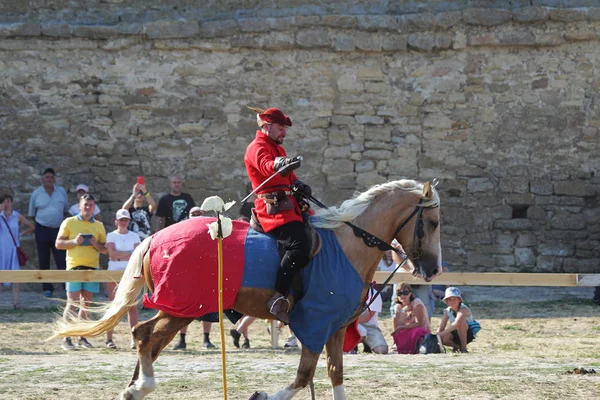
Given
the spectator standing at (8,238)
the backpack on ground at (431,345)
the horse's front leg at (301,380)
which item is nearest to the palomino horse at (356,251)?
the horse's front leg at (301,380)

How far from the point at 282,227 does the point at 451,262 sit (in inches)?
356

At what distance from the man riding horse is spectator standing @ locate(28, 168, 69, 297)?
857cm

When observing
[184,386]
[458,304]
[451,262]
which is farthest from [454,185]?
[184,386]

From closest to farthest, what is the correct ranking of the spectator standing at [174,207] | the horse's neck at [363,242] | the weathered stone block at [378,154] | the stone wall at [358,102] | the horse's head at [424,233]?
the horse's neck at [363,242]
the horse's head at [424,233]
the spectator standing at [174,207]
the stone wall at [358,102]
the weathered stone block at [378,154]

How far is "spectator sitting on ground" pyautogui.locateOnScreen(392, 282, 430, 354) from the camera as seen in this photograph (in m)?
11.6

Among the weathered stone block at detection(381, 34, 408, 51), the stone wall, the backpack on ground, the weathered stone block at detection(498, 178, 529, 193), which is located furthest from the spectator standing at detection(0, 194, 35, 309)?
the weathered stone block at detection(498, 178, 529, 193)

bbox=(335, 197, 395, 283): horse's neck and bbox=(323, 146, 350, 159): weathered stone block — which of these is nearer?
bbox=(335, 197, 395, 283): horse's neck

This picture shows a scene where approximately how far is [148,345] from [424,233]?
219cm

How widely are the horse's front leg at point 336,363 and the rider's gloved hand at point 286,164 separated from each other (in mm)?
1282

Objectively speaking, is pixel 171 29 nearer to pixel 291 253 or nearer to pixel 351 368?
pixel 351 368

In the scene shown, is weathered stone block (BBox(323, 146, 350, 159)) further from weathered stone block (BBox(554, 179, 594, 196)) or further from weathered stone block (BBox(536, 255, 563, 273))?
weathered stone block (BBox(536, 255, 563, 273))

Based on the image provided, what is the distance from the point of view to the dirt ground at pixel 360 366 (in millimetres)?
8500

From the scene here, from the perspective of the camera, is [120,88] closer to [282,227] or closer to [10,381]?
[10,381]

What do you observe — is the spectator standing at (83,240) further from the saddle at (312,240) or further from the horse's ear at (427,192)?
the horse's ear at (427,192)
